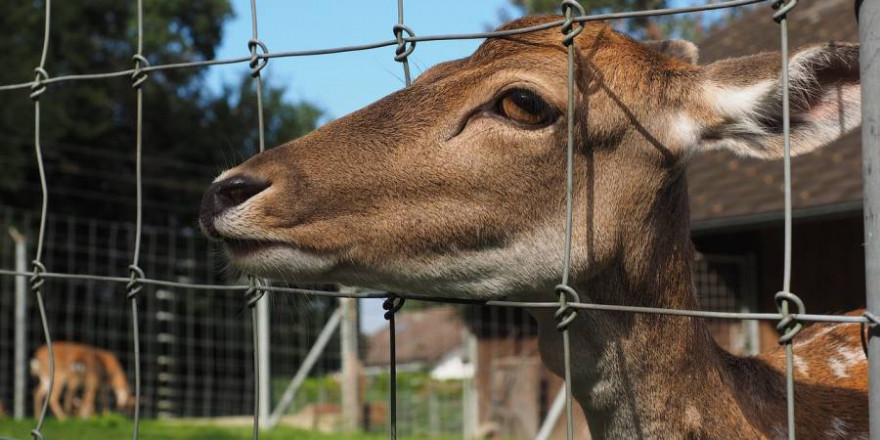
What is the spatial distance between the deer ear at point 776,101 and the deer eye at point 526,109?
402 millimetres

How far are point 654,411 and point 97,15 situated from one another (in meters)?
25.1

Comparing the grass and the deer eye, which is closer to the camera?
the deer eye

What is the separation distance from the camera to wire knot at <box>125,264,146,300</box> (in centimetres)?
269

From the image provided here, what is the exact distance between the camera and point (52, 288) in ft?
56.3

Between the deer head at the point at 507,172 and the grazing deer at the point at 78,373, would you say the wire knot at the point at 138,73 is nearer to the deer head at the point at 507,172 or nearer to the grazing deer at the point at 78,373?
the deer head at the point at 507,172

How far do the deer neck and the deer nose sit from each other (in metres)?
0.79

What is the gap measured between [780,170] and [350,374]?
6269 mm

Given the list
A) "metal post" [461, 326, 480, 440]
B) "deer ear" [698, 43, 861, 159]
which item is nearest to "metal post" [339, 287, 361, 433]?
"metal post" [461, 326, 480, 440]

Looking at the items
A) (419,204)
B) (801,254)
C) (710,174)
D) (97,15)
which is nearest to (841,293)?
(801,254)

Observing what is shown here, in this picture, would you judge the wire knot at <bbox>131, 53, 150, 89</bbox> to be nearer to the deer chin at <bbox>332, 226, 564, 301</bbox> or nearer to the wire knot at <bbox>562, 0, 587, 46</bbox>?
the deer chin at <bbox>332, 226, 564, 301</bbox>

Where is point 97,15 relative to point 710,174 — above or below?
above

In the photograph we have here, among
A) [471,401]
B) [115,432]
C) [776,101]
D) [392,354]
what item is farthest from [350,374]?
[776,101]

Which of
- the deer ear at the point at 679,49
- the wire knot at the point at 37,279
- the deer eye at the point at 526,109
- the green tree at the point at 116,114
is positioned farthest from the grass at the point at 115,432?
the green tree at the point at 116,114

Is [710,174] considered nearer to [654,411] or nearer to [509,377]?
[509,377]
